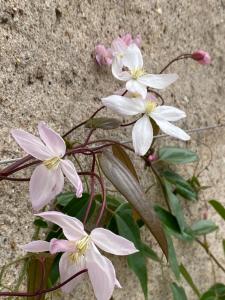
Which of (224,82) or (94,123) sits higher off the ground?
(94,123)

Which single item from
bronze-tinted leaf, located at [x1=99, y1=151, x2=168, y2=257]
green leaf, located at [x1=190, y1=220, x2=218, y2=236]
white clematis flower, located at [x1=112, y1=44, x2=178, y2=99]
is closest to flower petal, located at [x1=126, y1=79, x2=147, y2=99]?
white clematis flower, located at [x1=112, y1=44, x2=178, y2=99]

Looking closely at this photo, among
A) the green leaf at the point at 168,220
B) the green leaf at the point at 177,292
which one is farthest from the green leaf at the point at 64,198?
the green leaf at the point at 177,292

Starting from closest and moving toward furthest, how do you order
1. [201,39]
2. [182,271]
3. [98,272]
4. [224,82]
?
[98,272]
[182,271]
[201,39]
[224,82]

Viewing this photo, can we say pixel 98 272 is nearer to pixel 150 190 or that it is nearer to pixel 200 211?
pixel 150 190

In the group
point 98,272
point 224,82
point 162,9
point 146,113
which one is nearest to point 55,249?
point 98,272

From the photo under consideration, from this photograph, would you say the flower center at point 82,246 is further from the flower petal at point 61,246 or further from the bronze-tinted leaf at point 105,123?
the bronze-tinted leaf at point 105,123
